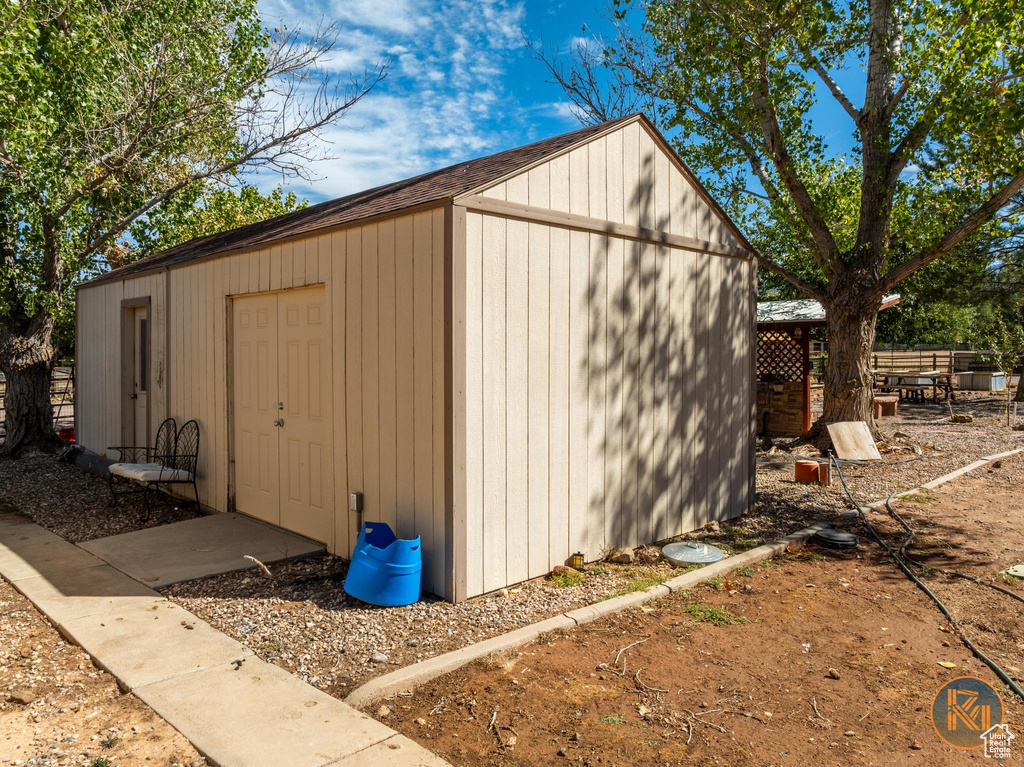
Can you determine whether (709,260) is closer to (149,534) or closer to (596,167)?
(596,167)

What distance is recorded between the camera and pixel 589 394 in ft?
17.0

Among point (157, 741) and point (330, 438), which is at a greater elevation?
point (330, 438)

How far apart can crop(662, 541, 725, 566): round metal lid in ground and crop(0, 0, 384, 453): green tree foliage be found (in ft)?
26.4

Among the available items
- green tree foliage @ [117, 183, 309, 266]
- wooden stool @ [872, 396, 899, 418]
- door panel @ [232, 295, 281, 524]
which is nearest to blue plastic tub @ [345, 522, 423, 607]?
door panel @ [232, 295, 281, 524]

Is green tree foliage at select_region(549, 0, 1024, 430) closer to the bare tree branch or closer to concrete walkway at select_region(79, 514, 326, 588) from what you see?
the bare tree branch

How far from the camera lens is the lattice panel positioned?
1327 cm

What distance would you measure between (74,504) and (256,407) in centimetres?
282

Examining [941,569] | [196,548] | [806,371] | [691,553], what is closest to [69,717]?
[196,548]

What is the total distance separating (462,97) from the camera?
12578 millimetres

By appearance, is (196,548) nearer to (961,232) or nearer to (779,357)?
(961,232)

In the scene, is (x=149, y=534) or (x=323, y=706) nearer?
(x=323, y=706)

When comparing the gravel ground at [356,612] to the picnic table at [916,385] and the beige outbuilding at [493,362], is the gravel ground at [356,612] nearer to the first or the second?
the beige outbuilding at [493,362]

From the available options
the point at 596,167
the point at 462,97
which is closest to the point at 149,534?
the point at 596,167

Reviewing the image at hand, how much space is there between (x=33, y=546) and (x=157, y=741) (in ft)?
12.7
